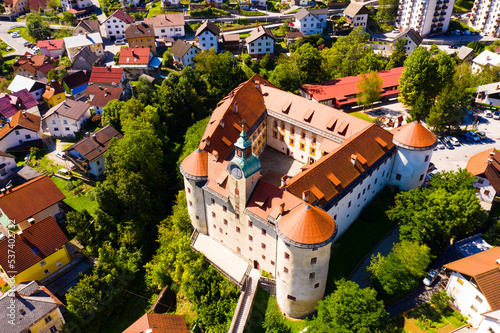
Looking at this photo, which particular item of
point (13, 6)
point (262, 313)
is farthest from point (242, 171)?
point (13, 6)

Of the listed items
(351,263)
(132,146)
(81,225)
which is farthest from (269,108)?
(81,225)

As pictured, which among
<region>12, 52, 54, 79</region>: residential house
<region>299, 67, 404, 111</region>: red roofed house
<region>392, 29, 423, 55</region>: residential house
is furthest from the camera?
<region>392, 29, 423, 55</region>: residential house

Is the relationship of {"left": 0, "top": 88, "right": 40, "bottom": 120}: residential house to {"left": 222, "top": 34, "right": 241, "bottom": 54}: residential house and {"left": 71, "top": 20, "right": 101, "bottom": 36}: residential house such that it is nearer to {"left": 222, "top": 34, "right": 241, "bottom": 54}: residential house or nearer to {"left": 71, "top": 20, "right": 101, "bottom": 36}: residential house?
{"left": 71, "top": 20, "right": 101, "bottom": 36}: residential house

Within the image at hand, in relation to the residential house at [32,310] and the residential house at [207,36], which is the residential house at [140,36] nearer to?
the residential house at [207,36]

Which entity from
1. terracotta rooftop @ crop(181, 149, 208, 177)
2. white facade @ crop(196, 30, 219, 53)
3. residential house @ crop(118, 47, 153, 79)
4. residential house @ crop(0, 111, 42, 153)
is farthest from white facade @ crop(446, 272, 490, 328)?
white facade @ crop(196, 30, 219, 53)

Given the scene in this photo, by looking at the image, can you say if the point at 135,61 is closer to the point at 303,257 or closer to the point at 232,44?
the point at 232,44

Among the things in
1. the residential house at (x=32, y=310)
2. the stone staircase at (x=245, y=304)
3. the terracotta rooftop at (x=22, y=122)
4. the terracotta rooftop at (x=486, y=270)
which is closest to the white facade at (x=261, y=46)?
the terracotta rooftop at (x=22, y=122)

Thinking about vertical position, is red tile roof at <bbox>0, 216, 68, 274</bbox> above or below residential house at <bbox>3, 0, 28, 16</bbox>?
below

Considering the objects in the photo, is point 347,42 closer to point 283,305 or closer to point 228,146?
point 228,146
